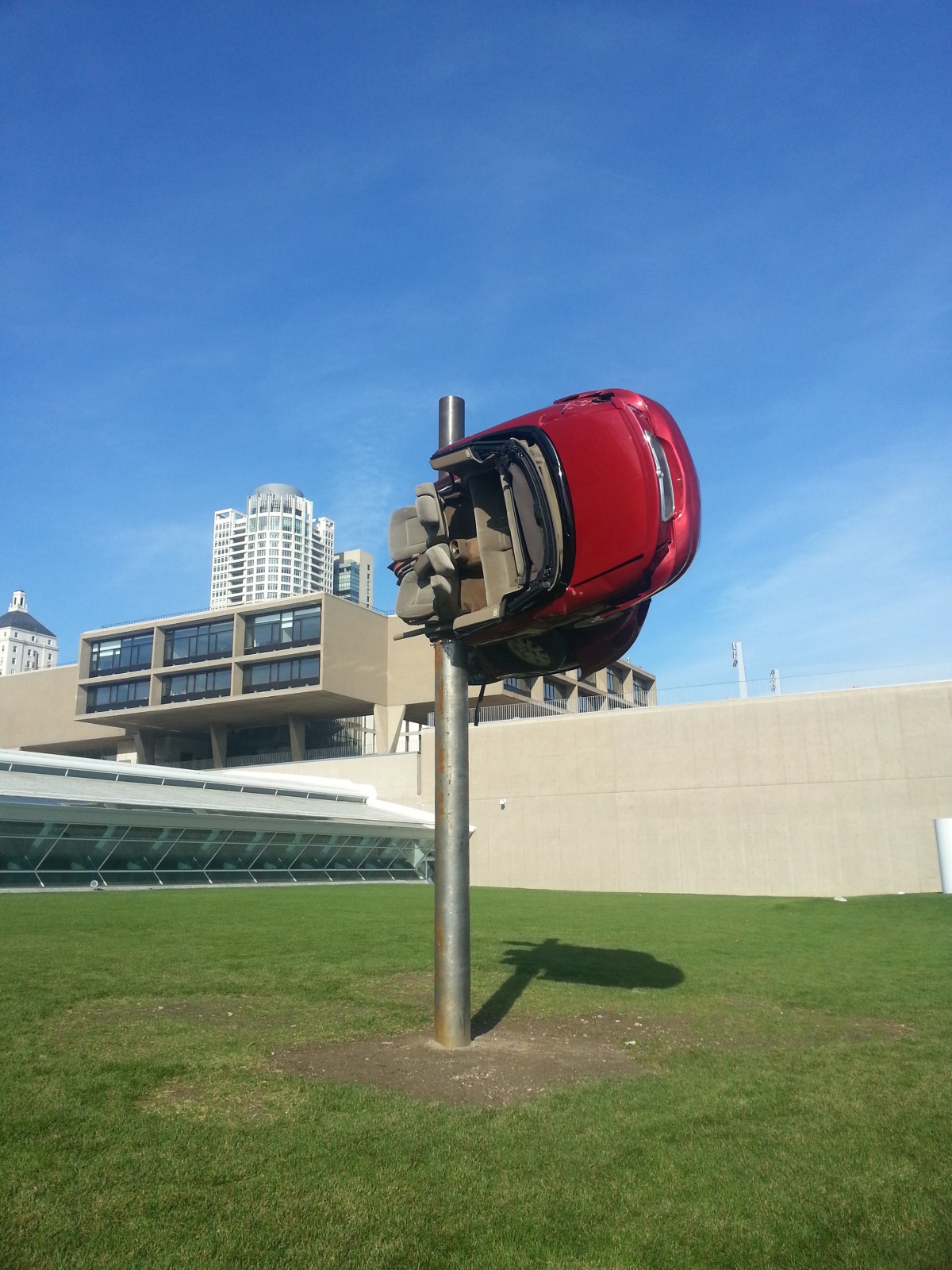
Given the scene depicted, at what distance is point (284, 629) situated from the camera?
59.7 m

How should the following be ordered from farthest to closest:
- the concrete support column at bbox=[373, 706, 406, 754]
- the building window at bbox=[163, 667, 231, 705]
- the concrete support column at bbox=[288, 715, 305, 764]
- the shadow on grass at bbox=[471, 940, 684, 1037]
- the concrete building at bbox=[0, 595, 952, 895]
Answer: the concrete support column at bbox=[288, 715, 305, 764] → the building window at bbox=[163, 667, 231, 705] → the concrete support column at bbox=[373, 706, 406, 754] → the concrete building at bbox=[0, 595, 952, 895] → the shadow on grass at bbox=[471, 940, 684, 1037]

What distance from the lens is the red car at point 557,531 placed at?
7371mm

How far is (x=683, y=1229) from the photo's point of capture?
4297 millimetres

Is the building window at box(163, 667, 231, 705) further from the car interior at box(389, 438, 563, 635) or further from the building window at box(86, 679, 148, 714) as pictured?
the car interior at box(389, 438, 563, 635)

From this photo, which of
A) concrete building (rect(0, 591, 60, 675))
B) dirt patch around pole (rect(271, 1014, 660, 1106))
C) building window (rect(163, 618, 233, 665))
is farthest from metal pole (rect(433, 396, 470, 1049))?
concrete building (rect(0, 591, 60, 675))

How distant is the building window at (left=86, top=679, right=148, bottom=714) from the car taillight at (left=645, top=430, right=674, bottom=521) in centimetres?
6212

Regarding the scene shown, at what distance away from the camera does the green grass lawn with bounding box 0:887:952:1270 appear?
4125mm

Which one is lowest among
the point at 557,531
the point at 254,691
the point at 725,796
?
the point at 725,796

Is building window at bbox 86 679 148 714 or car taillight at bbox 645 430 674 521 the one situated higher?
building window at bbox 86 679 148 714

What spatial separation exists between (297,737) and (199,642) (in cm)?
955

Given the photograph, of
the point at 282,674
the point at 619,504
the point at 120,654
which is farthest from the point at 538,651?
the point at 120,654

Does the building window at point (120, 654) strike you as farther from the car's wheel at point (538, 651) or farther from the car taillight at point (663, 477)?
the car taillight at point (663, 477)

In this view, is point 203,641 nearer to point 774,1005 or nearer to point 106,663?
point 106,663

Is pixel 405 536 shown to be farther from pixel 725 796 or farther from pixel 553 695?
pixel 553 695
